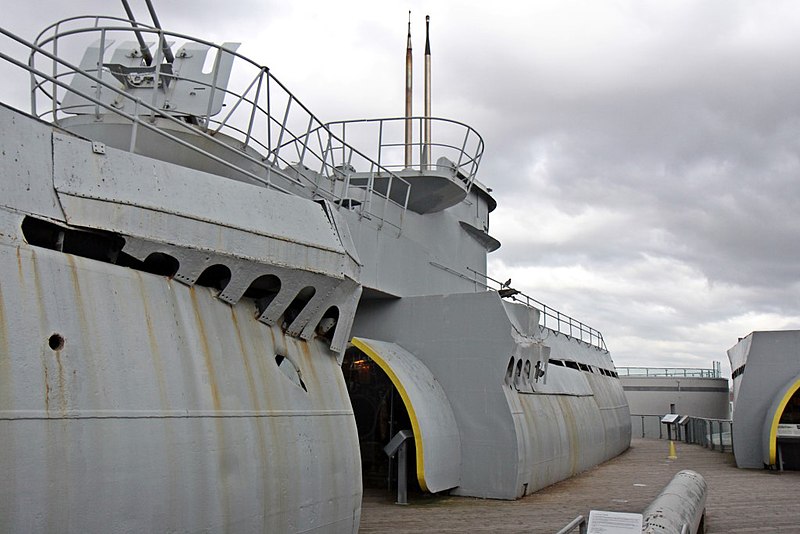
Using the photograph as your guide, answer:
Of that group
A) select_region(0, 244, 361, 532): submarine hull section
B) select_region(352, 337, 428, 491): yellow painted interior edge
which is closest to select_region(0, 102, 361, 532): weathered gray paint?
select_region(0, 244, 361, 532): submarine hull section

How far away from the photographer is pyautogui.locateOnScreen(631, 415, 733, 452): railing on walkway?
27.1 metres

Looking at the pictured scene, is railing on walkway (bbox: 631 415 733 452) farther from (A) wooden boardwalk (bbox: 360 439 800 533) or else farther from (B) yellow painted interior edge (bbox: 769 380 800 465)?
(A) wooden boardwalk (bbox: 360 439 800 533)

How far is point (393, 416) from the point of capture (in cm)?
1479

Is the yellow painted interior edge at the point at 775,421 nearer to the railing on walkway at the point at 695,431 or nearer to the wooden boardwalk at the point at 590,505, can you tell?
the wooden boardwalk at the point at 590,505

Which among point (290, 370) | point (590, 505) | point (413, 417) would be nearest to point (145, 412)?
point (290, 370)

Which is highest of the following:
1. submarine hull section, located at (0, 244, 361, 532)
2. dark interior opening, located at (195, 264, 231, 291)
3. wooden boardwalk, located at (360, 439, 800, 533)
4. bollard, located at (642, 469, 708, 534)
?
dark interior opening, located at (195, 264, 231, 291)

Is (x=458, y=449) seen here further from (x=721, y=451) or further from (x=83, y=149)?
(x=721, y=451)

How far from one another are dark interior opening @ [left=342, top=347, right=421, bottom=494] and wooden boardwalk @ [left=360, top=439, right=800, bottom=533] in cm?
70

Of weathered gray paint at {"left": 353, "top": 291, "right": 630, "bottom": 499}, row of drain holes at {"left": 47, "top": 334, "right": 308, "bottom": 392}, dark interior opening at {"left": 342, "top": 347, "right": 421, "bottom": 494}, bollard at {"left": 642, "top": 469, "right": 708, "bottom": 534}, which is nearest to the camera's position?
bollard at {"left": 642, "top": 469, "right": 708, "bottom": 534}

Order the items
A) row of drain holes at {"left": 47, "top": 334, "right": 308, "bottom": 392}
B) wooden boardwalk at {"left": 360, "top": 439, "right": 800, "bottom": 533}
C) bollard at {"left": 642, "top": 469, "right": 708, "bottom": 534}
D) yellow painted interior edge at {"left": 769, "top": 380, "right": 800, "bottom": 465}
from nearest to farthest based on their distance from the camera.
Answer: bollard at {"left": 642, "top": 469, "right": 708, "bottom": 534} → row of drain holes at {"left": 47, "top": 334, "right": 308, "bottom": 392} → wooden boardwalk at {"left": 360, "top": 439, "right": 800, "bottom": 533} → yellow painted interior edge at {"left": 769, "top": 380, "right": 800, "bottom": 465}

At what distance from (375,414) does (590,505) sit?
182 inches

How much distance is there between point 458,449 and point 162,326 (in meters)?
8.40

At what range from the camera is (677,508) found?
8414 millimetres

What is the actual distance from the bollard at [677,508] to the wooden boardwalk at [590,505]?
4.70ft
